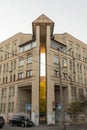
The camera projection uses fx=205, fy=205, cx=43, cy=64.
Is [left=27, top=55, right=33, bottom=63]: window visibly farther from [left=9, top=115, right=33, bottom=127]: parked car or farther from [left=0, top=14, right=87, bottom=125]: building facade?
[left=9, top=115, right=33, bottom=127]: parked car

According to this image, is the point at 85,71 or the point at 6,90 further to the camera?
the point at 85,71

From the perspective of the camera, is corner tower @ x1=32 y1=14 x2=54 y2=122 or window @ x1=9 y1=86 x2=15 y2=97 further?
window @ x1=9 y1=86 x2=15 y2=97

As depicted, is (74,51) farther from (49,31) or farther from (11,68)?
(11,68)

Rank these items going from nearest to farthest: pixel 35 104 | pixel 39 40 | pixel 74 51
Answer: pixel 35 104 → pixel 39 40 → pixel 74 51

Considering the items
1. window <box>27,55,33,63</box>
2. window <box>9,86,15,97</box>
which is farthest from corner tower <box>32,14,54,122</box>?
window <box>9,86,15,97</box>

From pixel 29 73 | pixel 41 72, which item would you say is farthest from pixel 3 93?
pixel 41 72

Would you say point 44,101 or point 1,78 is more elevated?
point 1,78

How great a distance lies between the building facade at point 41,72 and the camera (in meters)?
43.7

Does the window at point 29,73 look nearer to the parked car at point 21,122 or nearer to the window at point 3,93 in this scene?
the window at point 3,93

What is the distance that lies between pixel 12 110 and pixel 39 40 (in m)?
18.1

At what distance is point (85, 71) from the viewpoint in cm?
5978

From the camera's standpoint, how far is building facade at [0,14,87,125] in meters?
43.7

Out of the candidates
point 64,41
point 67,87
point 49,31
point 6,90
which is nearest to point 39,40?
point 49,31

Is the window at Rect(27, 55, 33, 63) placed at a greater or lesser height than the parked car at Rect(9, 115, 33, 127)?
greater
